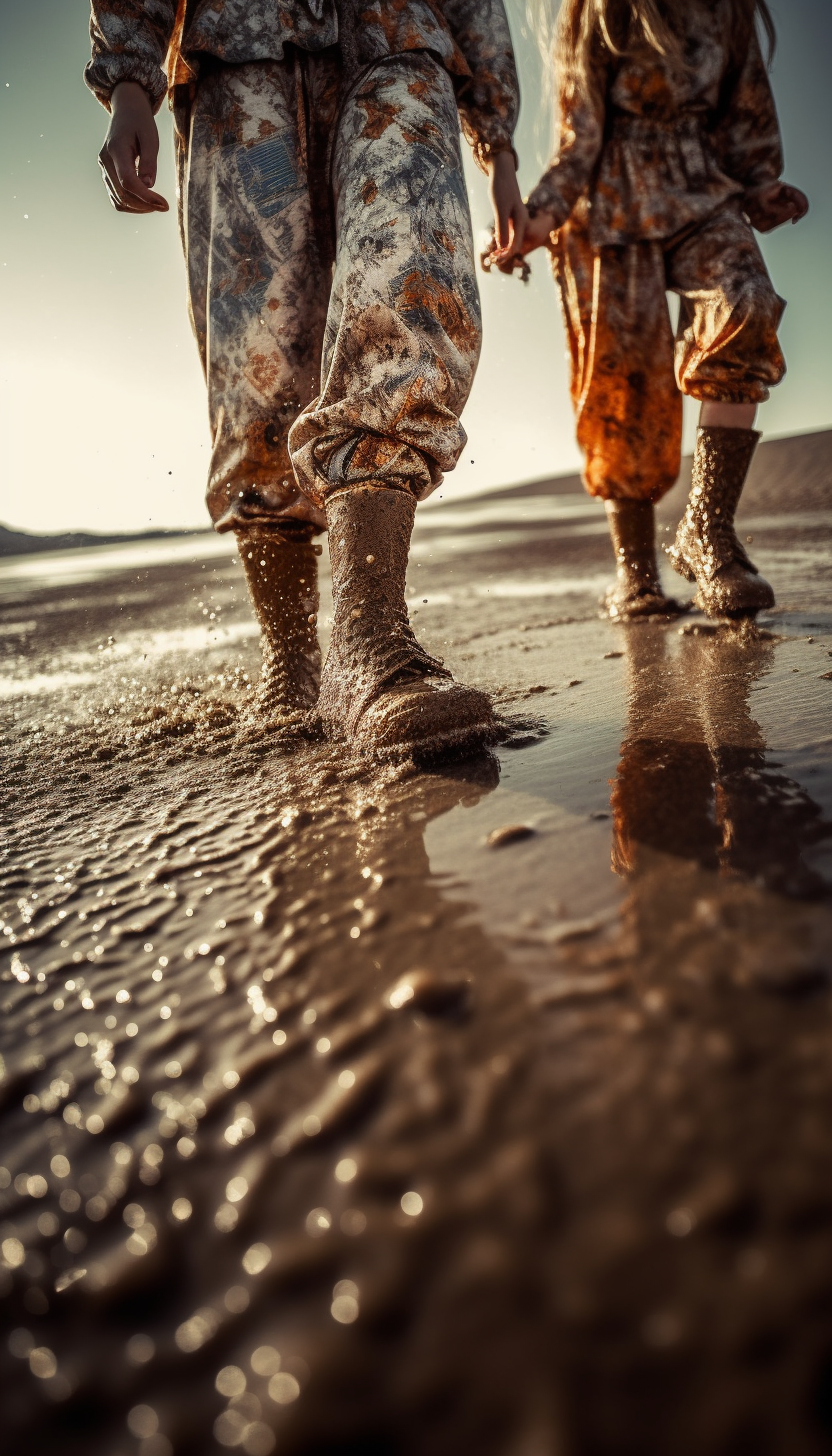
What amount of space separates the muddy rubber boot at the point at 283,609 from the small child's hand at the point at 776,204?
1.67 m

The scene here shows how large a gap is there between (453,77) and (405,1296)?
1966mm

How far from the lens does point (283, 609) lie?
158cm

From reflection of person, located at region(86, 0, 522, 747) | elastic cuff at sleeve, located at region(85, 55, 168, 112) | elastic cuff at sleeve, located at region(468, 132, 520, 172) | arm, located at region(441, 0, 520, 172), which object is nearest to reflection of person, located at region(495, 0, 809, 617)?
elastic cuff at sleeve, located at region(468, 132, 520, 172)

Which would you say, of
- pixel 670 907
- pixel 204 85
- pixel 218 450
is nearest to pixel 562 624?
pixel 218 450

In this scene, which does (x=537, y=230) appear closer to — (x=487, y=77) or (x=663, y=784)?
(x=487, y=77)

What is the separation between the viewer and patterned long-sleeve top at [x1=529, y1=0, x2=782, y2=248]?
2.11 meters

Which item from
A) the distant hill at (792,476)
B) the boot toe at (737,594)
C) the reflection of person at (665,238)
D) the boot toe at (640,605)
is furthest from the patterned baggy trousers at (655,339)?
the distant hill at (792,476)

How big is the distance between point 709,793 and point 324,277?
1.33 meters

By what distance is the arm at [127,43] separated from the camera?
1.39 meters

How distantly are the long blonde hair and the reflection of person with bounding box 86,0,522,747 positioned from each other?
736 millimetres

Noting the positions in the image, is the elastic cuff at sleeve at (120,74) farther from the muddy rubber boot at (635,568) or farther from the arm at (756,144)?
the arm at (756,144)

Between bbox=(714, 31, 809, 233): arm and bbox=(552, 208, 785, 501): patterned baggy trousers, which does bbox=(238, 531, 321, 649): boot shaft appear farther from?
bbox=(714, 31, 809, 233): arm

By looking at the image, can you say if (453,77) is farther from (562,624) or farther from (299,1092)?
(299,1092)

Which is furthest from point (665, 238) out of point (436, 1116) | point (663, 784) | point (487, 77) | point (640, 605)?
point (436, 1116)
